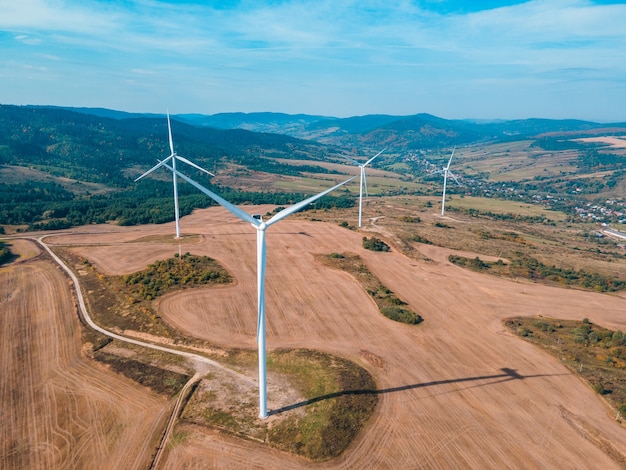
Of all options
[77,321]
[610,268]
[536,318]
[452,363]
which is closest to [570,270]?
[610,268]

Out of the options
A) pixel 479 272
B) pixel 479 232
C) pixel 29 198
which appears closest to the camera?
pixel 479 272

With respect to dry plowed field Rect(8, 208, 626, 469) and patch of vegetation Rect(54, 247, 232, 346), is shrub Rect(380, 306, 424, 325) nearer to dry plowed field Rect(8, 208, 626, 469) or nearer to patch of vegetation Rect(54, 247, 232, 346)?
dry plowed field Rect(8, 208, 626, 469)

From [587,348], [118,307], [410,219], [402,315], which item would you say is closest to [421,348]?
[402,315]

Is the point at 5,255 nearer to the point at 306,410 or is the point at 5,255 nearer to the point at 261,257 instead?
the point at 306,410

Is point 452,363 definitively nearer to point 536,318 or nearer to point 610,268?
point 536,318

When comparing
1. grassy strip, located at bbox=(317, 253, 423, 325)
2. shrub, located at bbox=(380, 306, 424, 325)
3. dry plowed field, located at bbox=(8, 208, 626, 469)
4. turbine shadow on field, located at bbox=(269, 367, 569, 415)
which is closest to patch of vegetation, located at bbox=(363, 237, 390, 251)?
→ dry plowed field, located at bbox=(8, 208, 626, 469)

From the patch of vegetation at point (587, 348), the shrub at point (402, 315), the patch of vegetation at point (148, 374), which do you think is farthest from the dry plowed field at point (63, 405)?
the patch of vegetation at point (587, 348)

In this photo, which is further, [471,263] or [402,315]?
[471,263]
